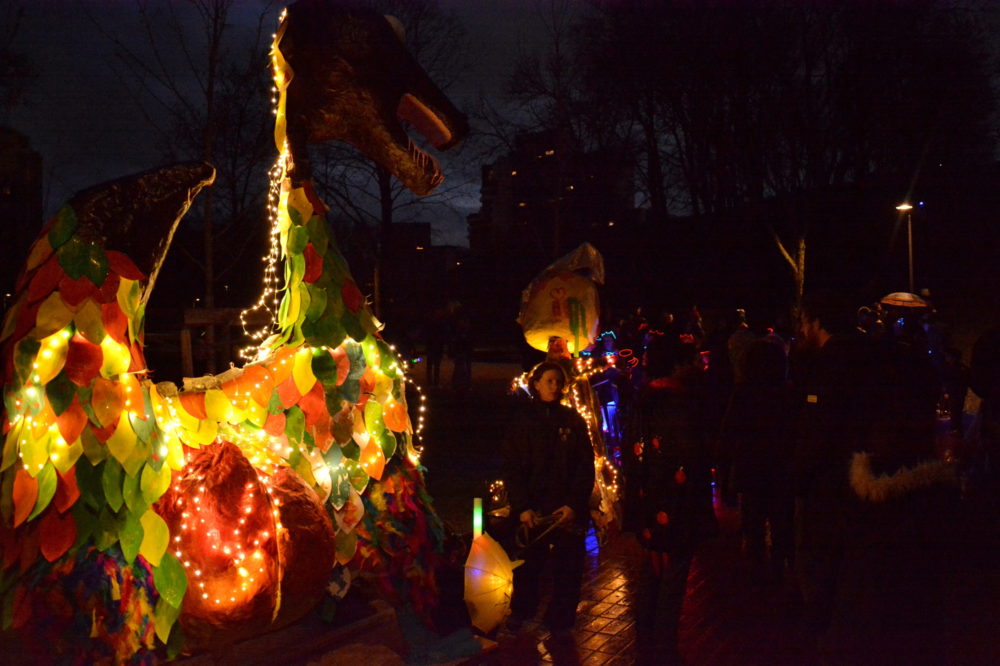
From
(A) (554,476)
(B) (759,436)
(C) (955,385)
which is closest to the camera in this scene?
(A) (554,476)

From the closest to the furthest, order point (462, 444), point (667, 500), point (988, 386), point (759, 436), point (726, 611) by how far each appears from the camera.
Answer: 1. point (667, 500)
2. point (726, 611)
3. point (988, 386)
4. point (759, 436)
5. point (462, 444)

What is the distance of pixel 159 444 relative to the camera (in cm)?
341

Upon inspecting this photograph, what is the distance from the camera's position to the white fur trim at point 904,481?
3.19 m

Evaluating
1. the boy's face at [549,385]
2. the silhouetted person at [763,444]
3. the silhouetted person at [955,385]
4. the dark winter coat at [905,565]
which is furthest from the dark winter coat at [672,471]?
the silhouetted person at [955,385]

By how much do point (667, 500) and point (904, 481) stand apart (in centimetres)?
155

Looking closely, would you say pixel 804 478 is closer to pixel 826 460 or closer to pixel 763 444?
pixel 826 460

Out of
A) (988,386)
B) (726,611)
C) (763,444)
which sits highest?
(988,386)

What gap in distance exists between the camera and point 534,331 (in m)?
7.98

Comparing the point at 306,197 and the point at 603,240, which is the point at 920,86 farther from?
the point at 306,197

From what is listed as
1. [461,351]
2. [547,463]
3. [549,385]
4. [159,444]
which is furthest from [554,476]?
[461,351]

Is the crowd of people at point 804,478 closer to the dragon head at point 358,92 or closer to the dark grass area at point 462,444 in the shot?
the dark grass area at point 462,444

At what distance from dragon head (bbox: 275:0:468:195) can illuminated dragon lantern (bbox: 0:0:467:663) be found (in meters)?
0.02

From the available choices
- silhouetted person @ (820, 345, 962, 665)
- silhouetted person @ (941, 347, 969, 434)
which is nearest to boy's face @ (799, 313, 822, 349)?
silhouetted person @ (820, 345, 962, 665)

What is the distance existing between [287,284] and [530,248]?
2803cm
